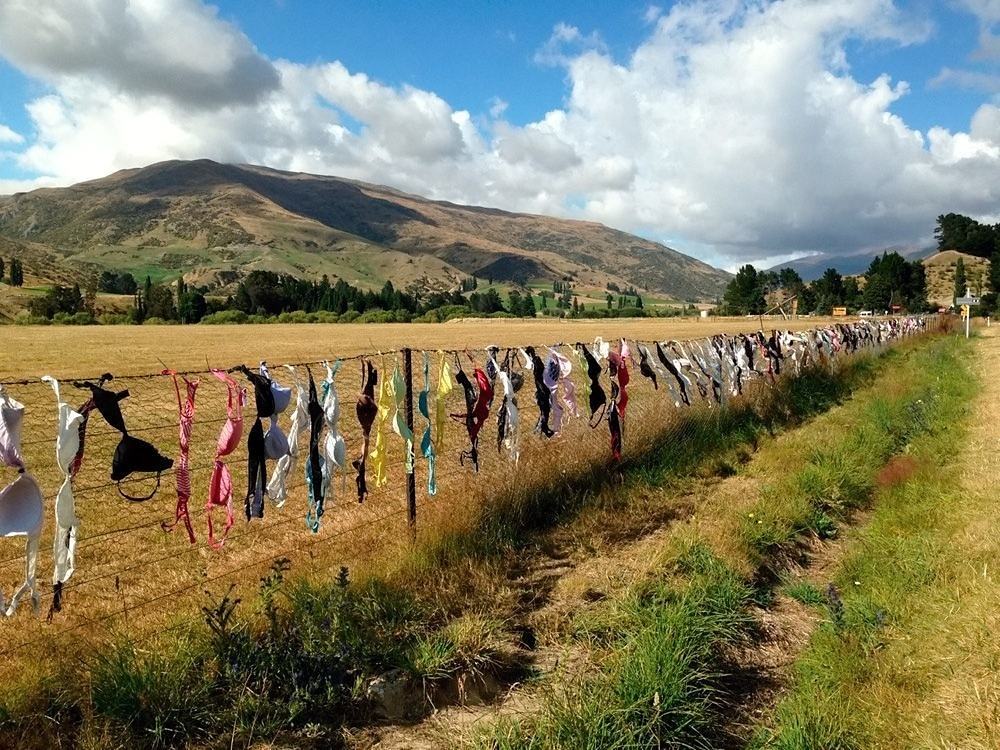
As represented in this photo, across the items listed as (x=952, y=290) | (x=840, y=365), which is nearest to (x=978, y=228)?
(x=952, y=290)

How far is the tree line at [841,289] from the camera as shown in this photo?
103562mm

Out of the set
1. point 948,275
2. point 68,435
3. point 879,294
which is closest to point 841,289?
point 879,294

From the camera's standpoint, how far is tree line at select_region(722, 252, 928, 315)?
10356 cm

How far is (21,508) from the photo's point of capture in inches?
128

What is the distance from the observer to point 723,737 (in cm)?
345

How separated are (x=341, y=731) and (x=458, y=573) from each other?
1.67 metres

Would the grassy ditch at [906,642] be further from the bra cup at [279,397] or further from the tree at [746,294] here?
the tree at [746,294]

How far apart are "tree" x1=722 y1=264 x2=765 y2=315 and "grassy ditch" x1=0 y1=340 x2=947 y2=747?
12264 cm

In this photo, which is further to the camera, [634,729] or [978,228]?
[978,228]

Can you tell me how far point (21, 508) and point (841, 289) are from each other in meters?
132

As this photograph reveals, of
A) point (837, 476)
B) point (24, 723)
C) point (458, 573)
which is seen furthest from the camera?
point (837, 476)

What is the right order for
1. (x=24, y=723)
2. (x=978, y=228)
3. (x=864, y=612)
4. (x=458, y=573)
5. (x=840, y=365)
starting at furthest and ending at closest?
(x=978, y=228)
(x=840, y=365)
(x=458, y=573)
(x=864, y=612)
(x=24, y=723)

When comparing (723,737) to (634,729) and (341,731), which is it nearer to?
(634,729)

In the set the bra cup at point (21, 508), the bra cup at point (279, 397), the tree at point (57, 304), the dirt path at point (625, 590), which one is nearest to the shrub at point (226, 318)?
the tree at point (57, 304)
